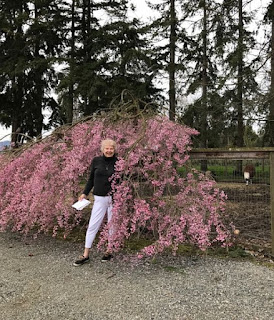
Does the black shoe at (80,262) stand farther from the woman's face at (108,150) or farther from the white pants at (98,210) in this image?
the woman's face at (108,150)

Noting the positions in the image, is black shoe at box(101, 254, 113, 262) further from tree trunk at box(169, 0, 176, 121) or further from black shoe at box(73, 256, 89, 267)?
→ tree trunk at box(169, 0, 176, 121)

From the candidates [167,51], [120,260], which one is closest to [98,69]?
[167,51]

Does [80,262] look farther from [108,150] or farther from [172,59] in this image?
[172,59]

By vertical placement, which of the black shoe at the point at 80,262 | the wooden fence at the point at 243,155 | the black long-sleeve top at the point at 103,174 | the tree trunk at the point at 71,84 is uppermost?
the tree trunk at the point at 71,84

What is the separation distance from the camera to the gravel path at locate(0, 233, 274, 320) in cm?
264

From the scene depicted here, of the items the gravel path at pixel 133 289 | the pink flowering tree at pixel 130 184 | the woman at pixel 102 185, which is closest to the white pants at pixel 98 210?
the woman at pixel 102 185

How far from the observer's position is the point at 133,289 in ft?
10.2

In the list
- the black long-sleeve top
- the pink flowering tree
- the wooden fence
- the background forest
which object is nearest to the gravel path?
the pink flowering tree

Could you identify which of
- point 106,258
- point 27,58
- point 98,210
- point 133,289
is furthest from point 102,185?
point 27,58

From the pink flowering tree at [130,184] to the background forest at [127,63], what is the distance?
517 centimetres

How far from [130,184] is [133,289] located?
1.19 m

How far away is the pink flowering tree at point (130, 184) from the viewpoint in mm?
3590

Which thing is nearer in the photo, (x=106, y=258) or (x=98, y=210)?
(x=98, y=210)

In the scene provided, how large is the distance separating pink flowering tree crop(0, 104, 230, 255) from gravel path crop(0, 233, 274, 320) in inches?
12.0
